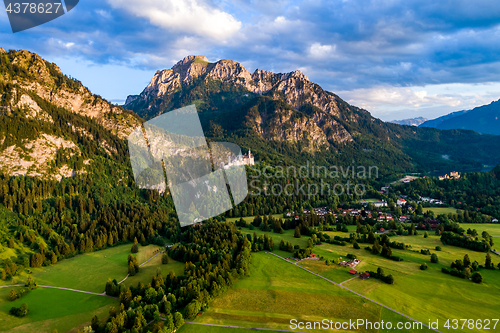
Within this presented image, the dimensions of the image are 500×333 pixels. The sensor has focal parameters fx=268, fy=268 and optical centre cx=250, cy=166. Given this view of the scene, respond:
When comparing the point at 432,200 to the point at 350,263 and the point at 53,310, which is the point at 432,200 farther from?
the point at 53,310

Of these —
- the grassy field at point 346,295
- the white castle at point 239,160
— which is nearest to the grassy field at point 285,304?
the grassy field at point 346,295

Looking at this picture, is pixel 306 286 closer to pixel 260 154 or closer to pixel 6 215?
pixel 6 215

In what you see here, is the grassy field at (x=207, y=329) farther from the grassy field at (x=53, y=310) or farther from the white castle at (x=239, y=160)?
the white castle at (x=239, y=160)

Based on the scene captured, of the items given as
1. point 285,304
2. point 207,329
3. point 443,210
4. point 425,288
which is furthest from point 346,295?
point 443,210

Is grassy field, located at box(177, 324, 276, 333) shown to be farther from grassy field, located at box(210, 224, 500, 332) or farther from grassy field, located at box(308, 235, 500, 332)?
grassy field, located at box(308, 235, 500, 332)

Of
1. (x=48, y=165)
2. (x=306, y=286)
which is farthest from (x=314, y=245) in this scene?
(x=48, y=165)

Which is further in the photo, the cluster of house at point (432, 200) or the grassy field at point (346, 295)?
the cluster of house at point (432, 200)
